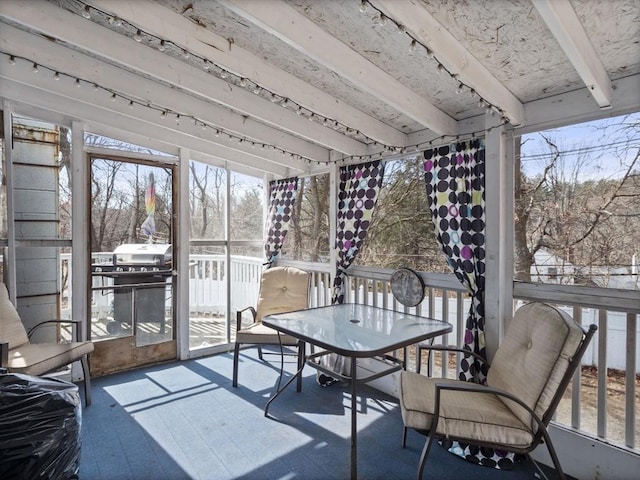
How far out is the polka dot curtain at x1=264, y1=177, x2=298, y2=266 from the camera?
4.16 m

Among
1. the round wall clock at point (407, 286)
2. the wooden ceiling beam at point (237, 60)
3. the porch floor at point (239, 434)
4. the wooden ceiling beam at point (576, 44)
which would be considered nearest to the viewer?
the wooden ceiling beam at point (576, 44)

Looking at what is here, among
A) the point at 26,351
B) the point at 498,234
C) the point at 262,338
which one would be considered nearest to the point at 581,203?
the point at 498,234

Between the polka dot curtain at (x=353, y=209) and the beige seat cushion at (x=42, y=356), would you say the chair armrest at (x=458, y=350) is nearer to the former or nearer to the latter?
the polka dot curtain at (x=353, y=209)

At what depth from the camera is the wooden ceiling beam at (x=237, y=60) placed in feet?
5.05

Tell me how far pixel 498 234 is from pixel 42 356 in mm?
3411

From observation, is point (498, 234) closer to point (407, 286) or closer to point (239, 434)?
point (407, 286)

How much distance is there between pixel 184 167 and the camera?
384cm

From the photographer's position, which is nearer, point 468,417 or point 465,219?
point 468,417

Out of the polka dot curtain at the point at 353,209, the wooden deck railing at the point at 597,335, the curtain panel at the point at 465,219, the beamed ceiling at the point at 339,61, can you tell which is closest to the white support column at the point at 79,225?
the wooden deck railing at the point at 597,335

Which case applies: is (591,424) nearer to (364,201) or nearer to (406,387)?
(406,387)

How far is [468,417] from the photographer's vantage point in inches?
69.2

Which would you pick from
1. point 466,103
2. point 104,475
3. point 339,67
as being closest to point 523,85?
point 466,103

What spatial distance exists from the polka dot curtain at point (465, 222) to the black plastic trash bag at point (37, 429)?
221cm

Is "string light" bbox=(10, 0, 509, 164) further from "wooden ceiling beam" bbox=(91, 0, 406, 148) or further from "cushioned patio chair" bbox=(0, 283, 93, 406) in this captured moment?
"cushioned patio chair" bbox=(0, 283, 93, 406)
